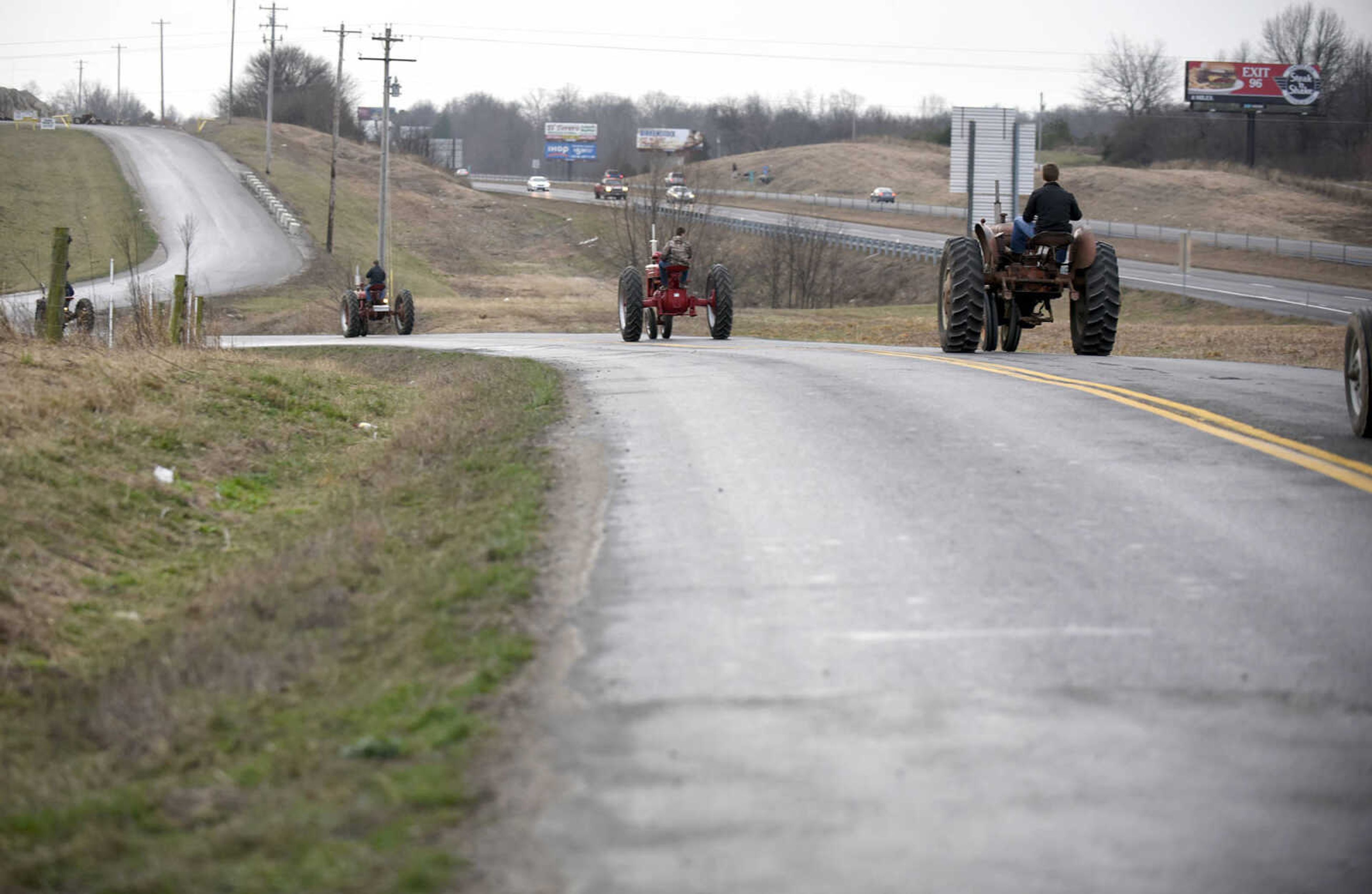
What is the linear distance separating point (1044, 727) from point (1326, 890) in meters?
1.10

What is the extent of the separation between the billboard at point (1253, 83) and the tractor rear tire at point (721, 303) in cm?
7869

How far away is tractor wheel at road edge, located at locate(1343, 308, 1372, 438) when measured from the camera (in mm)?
8797

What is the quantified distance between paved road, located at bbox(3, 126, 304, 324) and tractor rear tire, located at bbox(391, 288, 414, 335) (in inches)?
442

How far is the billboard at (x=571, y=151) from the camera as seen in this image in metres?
141

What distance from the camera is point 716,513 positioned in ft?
25.1

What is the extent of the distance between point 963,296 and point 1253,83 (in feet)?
284

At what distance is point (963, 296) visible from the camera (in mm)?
17172

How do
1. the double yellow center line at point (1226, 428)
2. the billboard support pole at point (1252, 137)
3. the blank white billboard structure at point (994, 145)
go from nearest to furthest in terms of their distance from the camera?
the double yellow center line at point (1226, 428) → the blank white billboard structure at point (994, 145) → the billboard support pole at point (1252, 137)

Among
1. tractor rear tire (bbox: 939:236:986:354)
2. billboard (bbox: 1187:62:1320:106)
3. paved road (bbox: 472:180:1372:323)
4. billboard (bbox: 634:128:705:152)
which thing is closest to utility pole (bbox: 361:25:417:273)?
paved road (bbox: 472:180:1372:323)

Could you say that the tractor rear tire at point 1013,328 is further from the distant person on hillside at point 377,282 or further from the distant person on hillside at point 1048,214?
the distant person on hillside at point 377,282

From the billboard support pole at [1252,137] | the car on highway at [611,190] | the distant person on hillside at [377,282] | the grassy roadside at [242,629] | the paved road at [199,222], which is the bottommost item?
the grassy roadside at [242,629]

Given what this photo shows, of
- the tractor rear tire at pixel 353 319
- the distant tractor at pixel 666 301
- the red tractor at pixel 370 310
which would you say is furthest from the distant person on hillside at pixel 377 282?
the distant tractor at pixel 666 301

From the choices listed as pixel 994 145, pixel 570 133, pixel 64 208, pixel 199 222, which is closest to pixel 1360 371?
pixel 994 145

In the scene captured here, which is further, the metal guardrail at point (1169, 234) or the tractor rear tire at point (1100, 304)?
the metal guardrail at point (1169, 234)
